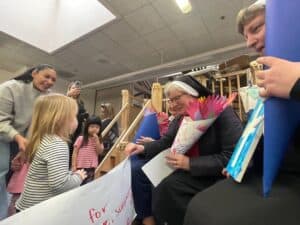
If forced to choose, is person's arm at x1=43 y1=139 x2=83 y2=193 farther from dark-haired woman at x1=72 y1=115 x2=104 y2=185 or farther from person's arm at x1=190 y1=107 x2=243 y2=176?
dark-haired woman at x1=72 y1=115 x2=104 y2=185

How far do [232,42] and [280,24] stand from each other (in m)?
3.71

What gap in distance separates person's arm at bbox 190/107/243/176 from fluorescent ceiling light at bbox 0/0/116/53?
9.66 feet

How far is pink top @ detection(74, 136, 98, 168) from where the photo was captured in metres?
2.18

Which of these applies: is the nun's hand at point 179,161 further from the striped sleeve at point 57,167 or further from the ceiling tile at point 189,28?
the ceiling tile at point 189,28

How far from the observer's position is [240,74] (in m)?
2.39

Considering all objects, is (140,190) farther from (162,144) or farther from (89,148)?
(89,148)

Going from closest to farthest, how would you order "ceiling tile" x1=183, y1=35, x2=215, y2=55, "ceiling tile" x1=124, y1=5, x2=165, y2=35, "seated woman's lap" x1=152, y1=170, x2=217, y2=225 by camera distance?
"seated woman's lap" x1=152, y1=170, x2=217, y2=225, "ceiling tile" x1=124, y1=5, x2=165, y2=35, "ceiling tile" x1=183, y1=35, x2=215, y2=55

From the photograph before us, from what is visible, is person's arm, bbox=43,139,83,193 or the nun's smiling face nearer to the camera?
person's arm, bbox=43,139,83,193

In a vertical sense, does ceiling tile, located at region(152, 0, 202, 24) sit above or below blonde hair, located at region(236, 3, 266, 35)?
above

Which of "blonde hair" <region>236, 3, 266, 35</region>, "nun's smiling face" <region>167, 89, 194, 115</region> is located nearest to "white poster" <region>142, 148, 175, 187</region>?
"nun's smiling face" <region>167, 89, 194, 115</region>

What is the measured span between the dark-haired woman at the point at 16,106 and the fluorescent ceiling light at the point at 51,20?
2.28 metres

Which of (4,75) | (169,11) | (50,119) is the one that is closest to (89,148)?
(50,119)

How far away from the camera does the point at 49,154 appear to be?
3.09ft

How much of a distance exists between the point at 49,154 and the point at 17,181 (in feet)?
1.97
